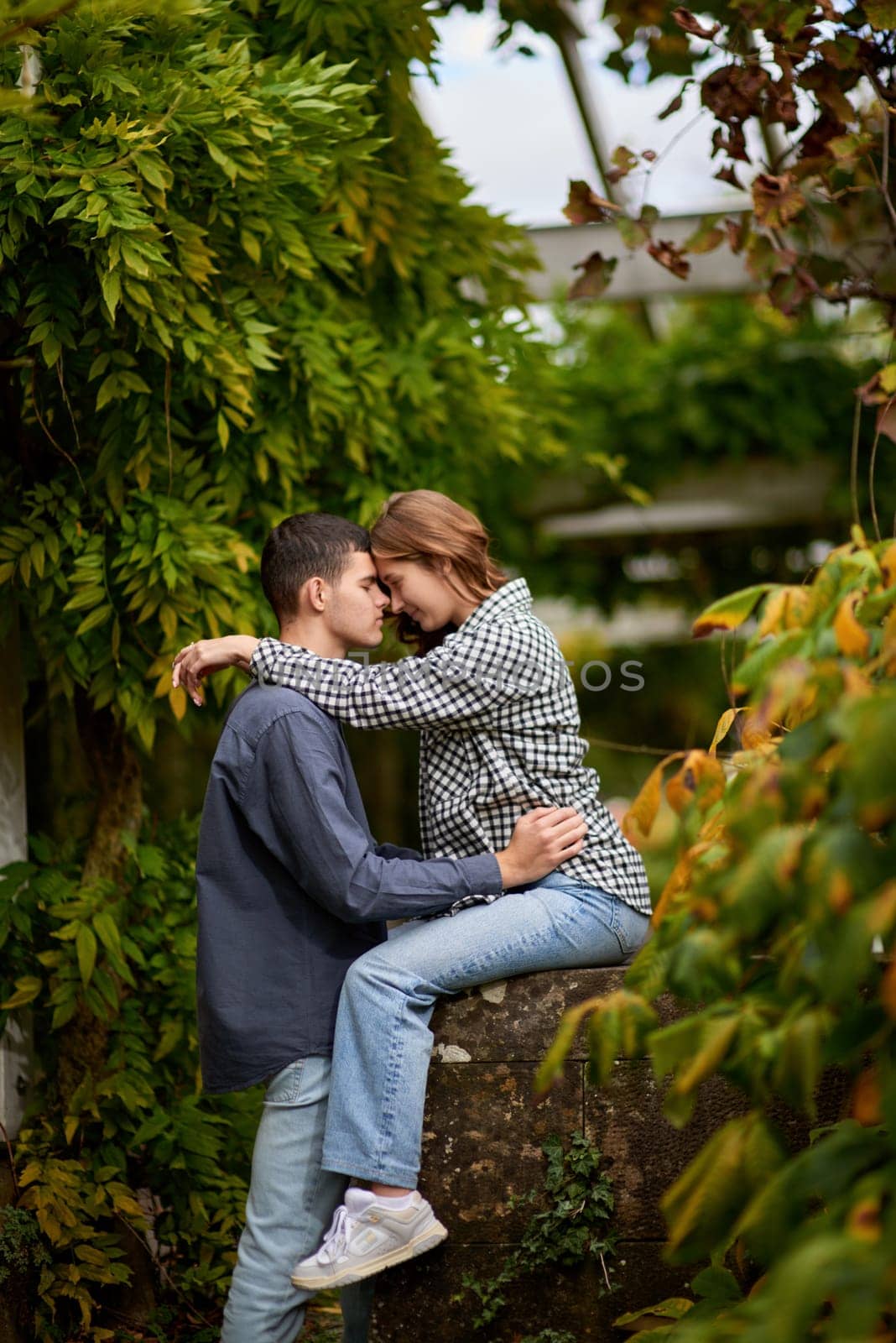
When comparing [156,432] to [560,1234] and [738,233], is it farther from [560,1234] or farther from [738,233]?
[560,1234]

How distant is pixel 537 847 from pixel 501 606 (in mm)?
468

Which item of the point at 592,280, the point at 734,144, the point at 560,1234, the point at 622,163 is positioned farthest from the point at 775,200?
the point at 560,1234

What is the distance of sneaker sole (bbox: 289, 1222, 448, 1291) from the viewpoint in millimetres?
2029

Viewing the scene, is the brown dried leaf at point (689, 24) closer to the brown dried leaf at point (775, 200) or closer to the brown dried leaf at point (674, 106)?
the brown dried leaf at point (674, 106)

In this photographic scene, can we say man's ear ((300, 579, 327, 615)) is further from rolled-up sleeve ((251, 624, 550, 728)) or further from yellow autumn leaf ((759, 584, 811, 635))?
yellow autumn leaf ((759, 584, 811, 635))

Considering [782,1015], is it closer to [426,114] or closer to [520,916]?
[520,916]

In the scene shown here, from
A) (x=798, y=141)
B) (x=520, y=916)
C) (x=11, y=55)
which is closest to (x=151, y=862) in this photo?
(x=520, y=916)

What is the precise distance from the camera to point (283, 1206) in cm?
213

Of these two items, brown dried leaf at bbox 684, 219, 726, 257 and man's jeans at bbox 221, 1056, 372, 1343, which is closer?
man's jeans at bbox 221, 1056, 372, 1343

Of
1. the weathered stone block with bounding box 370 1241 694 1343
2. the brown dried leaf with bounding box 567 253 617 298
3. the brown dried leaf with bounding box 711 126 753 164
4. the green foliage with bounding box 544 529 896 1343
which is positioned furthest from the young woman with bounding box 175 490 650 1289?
the brown dried leaf with bounding box 711 126 753 164

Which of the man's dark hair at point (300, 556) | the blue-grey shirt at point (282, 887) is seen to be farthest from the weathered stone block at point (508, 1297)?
the man's dark hair at point (300, 556)

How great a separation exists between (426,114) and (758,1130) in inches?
192

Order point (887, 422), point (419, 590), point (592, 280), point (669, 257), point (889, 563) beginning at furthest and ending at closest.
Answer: point (592, 280), point (669, 257), point (887, 422), point (419, 590), point (889, 563)

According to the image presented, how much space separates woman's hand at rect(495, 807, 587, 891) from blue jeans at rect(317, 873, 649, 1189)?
44mm
